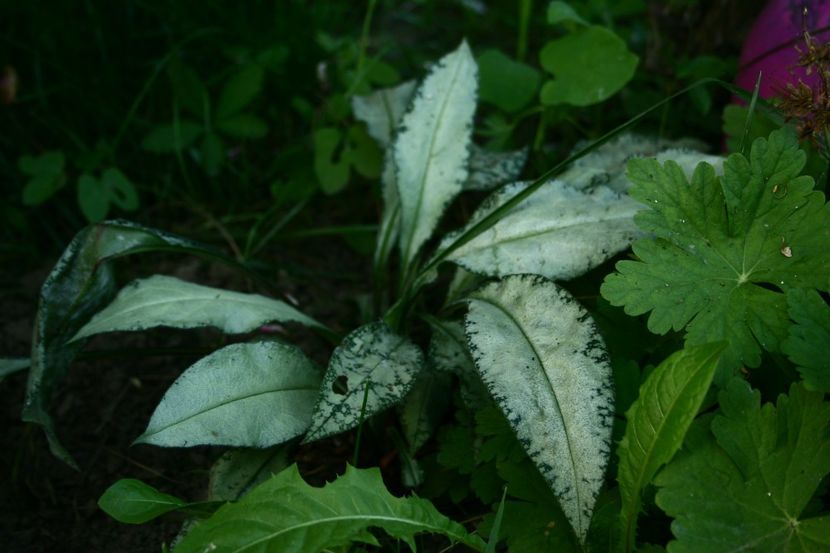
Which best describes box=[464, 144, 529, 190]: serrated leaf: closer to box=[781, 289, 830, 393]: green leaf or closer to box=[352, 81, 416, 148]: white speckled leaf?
box=[352, 81, 416, 148]: white speckled leaf

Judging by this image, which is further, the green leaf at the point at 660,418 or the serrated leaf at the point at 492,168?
the serrated leaf at the point at 492,168

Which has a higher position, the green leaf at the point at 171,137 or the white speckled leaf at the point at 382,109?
the white speckled leaf at the point at 382,109

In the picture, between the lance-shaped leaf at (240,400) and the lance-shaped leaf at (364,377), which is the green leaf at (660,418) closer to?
the lance-shaped leaf at (364,377)

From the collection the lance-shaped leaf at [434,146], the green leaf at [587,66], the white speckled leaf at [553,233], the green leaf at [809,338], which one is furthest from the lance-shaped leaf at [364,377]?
the green leaf at [587,66]

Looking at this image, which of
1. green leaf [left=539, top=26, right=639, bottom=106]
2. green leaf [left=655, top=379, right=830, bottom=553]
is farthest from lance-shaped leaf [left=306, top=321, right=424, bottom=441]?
green leaf [left=539, top=26, right=639, bottom=106]

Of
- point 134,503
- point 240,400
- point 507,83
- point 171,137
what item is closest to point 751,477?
point 240,400

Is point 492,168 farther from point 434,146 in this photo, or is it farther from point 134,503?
point 134,503
